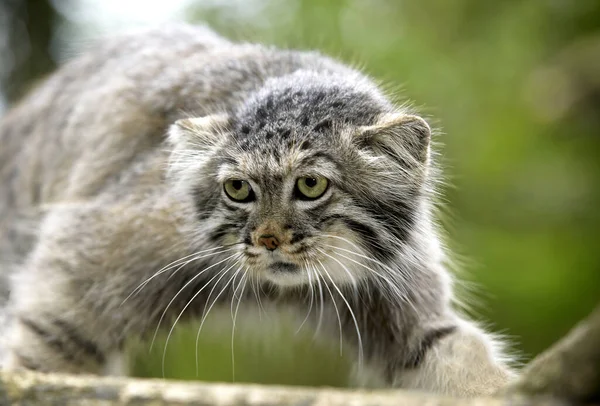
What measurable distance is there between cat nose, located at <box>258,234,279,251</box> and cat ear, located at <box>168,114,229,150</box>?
2.02ft

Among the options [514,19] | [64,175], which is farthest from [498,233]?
[64,175]

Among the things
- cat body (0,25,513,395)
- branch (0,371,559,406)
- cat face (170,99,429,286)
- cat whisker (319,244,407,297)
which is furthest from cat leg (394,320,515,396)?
branch (0,371,559,406)

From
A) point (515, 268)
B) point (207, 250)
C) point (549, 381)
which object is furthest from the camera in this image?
point (515, 268)

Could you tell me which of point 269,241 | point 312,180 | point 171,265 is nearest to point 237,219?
point 269,241

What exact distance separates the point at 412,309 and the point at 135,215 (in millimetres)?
1387

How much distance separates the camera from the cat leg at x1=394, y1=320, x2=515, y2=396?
352 centimetres

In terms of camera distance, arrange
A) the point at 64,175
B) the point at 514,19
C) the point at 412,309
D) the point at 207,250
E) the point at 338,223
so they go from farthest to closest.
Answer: the point at 514,19, the point at 64,175, the point at 412,309, the point at 207,250, the point at 338,223

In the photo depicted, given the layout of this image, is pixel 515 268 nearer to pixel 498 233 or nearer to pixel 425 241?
pixel 498 233

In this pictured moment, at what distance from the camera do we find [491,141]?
7352 mm

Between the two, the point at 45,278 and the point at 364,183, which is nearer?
the point at 364,183

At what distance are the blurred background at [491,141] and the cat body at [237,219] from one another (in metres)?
2.57

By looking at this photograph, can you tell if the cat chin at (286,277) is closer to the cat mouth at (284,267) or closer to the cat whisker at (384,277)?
the cat mouth at (284,267)

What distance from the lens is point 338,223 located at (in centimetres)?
322

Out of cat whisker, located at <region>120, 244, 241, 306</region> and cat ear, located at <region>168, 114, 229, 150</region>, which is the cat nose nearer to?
cat whisker, located at <region>120, 244, 241, 306</region>
